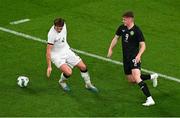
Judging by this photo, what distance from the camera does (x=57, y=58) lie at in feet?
46.8

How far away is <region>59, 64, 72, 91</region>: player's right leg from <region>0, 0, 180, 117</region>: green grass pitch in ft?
0.61

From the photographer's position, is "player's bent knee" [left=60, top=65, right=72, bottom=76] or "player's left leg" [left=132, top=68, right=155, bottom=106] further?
"player's bent knee" [left=60, top=65, right=72, bottom=76]

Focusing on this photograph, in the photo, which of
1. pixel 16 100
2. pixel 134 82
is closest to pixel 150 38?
pixel 134 82

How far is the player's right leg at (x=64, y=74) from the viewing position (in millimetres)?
14188

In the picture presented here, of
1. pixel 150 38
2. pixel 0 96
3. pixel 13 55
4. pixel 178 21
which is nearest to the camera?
pixel 0 96

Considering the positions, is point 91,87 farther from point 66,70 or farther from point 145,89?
point 145,89

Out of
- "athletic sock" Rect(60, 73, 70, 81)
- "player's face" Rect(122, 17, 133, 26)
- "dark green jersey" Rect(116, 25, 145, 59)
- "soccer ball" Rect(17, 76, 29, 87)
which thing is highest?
"player's face" Rect(122, 17, 133, 26)

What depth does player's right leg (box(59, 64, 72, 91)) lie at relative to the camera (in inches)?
559

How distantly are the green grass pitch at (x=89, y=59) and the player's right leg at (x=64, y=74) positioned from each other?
186mm

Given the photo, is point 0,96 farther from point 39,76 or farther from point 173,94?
point 173,94

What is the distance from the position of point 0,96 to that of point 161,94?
4354 mm

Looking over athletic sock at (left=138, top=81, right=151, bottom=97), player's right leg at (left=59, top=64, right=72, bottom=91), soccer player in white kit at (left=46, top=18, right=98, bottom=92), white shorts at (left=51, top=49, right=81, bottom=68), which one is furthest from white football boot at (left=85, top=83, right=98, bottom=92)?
athletic sock at (left=138, top=81, right=151, bottom=97)

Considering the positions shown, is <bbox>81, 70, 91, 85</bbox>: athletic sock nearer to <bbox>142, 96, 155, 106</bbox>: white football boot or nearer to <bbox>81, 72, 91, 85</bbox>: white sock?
<bbox>81, 72, 91, 85</bbox>: white sock

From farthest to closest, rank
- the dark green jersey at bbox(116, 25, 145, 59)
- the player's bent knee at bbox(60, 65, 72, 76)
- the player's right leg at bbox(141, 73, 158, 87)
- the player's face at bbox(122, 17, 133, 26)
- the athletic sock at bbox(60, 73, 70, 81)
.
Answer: the player's right leg at bbox(141, 73, 158, 87) < the athletic sock at bbox(60, 73, 70, 81) < the player's bent knee at bbox(60, 65, 72, 76) < the dark green jersey at bbox(116, 25, 145, 59) < the player's face at bbox(122, 17, 133, 26)
